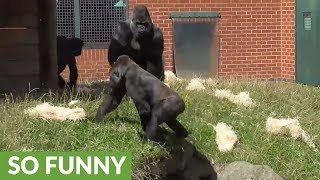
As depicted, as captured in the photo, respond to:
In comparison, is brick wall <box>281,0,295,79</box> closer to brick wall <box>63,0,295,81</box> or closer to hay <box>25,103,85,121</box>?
brick wall <box>63,0,295,81</box>

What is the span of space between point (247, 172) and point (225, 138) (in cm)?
62

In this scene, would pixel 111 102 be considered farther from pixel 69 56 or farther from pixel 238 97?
pixel 69 56

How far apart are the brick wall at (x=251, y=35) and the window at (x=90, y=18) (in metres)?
1.05

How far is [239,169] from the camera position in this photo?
6.26 m

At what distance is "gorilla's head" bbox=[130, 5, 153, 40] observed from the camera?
702 centimetres

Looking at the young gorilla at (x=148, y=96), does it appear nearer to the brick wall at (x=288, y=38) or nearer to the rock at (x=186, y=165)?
the rock at (x=186, y=165)

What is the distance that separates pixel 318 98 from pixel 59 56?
4.29m

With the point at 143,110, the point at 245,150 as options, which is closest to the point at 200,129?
the point at 245,150

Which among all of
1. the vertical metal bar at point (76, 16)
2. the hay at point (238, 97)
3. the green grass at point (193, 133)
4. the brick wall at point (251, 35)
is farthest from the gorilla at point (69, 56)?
the brick wall at point (251, 35)

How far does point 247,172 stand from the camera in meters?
6.20

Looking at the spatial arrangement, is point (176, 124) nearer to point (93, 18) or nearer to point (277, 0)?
point (93, 18)

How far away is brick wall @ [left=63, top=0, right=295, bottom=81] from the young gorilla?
6.87 m

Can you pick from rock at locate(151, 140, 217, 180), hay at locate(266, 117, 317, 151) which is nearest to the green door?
hay at locate(266, 117, 317, 151)

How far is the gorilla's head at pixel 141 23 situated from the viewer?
702 centimetres
